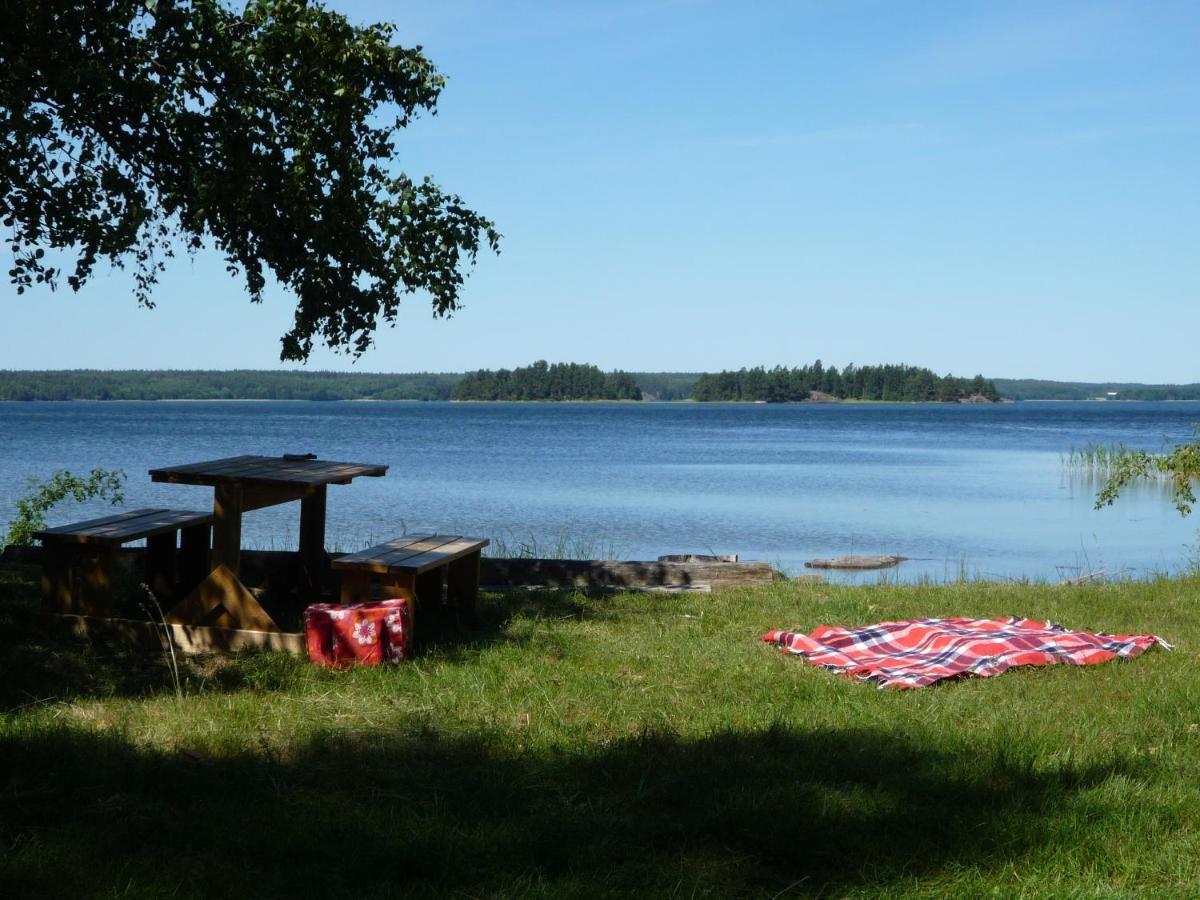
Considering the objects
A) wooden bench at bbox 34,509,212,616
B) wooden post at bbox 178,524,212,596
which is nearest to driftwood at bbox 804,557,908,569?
wooden post at bbox 178,524,212,596

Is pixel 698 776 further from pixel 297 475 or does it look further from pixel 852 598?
pixel 852 598

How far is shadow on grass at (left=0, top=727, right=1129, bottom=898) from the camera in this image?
3.44m

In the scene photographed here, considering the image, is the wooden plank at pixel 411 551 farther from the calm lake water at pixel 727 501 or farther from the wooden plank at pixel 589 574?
the calm lake water at pixel 727 501

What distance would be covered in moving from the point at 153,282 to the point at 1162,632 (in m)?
8.31

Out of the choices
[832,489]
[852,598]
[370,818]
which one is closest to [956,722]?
[370,818]

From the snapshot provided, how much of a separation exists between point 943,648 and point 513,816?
3.46 m

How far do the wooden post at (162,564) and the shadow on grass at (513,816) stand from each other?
12.0ft

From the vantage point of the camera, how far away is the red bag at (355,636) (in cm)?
608

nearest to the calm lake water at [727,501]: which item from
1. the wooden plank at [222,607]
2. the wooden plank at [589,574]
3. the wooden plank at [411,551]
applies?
the wooden plank at [589,574]

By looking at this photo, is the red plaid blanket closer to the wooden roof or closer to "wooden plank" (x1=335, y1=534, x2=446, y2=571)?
"wooden plank" (x1=335, y1=534, x2=446, y2=571)

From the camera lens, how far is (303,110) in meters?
8.05

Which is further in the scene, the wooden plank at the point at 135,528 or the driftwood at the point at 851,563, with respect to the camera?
the driftwood at the point at 851,563

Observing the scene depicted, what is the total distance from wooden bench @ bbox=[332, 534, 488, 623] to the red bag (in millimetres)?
453

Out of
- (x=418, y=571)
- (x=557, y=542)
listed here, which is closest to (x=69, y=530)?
(x=418, y=571)
